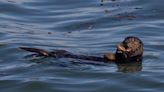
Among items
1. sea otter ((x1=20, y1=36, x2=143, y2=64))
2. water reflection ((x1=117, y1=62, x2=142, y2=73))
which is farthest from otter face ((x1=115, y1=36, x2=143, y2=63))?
water reflection ((x1=117, y1=62, x2=142, y2=73))

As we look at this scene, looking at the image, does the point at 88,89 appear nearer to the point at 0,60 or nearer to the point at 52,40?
the point at 0,60

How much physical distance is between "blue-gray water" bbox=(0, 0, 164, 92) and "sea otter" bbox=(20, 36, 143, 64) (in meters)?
0.10

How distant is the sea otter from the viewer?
1030cm

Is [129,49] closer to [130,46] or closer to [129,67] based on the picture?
[130,46]

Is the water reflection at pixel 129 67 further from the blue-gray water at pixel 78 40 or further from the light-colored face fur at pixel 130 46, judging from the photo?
the light-colored face fur at pixel 130 46

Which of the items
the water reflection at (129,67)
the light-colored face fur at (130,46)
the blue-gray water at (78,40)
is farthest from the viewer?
the water reflection at (129,67)

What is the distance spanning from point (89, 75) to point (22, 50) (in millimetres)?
1816

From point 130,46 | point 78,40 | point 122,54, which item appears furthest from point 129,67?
point 78,40

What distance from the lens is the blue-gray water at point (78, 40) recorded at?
32.3ft

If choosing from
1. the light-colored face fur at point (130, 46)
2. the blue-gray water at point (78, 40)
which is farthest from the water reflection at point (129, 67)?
the light-colored face fur at point (130, 46)

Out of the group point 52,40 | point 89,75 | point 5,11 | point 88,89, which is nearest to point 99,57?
point 89,75

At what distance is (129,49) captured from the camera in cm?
1031

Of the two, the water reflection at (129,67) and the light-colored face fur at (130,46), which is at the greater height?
the light-colored face fur at (130,46)

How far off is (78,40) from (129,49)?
8.45ft
